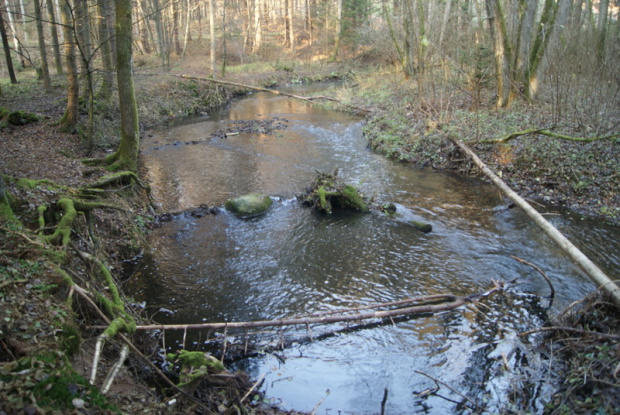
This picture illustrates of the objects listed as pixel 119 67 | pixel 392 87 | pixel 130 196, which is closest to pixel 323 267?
pixel 130 196

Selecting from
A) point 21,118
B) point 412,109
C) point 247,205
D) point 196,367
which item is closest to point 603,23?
point 412,109

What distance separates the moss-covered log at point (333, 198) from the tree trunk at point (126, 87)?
192 inches

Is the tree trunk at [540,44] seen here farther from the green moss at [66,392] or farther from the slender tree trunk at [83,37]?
the green moss at [66,392]

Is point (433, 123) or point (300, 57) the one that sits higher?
point (300, 57)

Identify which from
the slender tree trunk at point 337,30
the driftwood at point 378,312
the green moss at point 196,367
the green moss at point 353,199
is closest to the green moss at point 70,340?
the green moss at point 196,367

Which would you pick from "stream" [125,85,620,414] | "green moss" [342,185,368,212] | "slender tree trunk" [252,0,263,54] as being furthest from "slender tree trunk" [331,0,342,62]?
"green moss" [342,185,368,212]

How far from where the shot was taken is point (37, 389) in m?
3.12

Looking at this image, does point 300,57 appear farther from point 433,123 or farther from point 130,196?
point 130,196

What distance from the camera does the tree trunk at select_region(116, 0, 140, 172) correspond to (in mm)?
9969

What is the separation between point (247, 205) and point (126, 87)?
4.34 m

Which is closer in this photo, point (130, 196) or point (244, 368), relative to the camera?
point (244, 368)

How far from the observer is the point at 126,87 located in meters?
10.6

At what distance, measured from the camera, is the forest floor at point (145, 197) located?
3.80 m

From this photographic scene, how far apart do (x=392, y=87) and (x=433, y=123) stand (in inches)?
393
